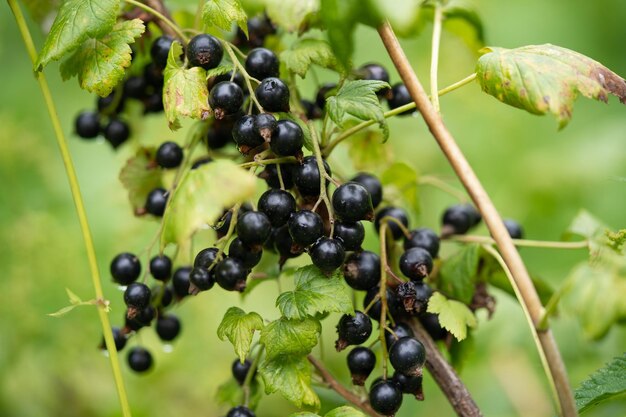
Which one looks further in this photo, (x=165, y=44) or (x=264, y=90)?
(x=165, y=44)

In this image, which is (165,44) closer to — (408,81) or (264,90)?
(264,90)

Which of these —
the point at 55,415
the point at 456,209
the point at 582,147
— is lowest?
the point at 55,415

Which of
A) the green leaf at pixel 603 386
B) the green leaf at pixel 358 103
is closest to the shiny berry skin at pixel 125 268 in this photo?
the green leaf at pixel 358 103

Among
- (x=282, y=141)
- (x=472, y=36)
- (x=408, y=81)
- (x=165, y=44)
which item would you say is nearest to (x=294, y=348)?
(x=282, y=141)

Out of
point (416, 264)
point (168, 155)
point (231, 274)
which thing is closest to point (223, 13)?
point (168, 155)

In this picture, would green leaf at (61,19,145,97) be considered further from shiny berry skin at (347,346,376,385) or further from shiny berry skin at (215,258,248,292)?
shiny berry skin at (347,346,376,385)

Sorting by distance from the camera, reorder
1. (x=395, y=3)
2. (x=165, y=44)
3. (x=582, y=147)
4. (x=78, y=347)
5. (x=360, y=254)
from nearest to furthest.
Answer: (x=395, y=3)
(x=360, y=254)
(x=165, y=44)
(x=78, y=347)
(x=582, y=147)
